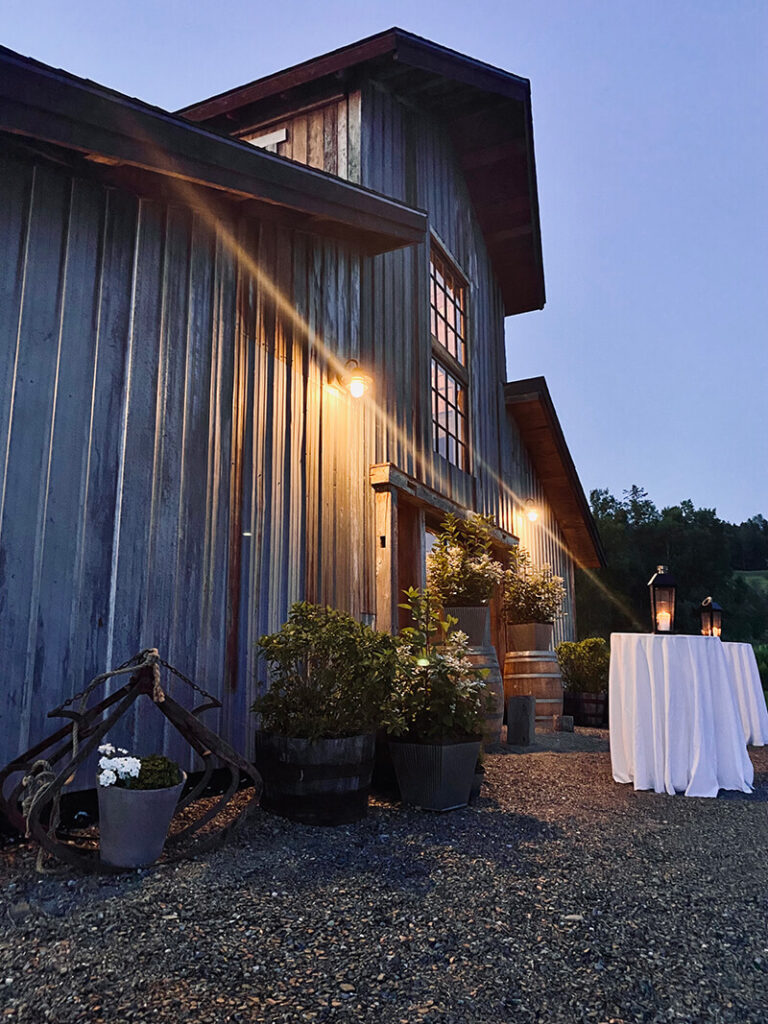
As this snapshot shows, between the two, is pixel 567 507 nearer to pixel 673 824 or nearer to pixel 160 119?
pixel 673 824

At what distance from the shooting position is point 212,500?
12.8 ft

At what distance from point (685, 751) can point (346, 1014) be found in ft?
10.5

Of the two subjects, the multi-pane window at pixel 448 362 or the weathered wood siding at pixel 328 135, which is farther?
the multi-pane window at pixel 448 362

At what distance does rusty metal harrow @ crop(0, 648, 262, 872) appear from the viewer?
2.38m

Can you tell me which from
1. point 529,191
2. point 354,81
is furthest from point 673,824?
point 529,191

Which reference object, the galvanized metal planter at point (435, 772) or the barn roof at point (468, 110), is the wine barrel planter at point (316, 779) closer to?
the galvanized metal planter at point (435, 772)

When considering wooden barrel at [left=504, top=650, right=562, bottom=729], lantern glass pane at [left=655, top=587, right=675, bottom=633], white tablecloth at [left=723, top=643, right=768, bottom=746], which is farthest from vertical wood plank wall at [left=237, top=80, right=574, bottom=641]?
white tablecloth at [left=723, top=643, right=768, bottom=746]

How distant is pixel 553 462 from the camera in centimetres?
1046

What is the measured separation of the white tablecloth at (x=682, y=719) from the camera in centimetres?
416

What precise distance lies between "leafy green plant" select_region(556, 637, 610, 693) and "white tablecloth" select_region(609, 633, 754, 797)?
4.64 meters

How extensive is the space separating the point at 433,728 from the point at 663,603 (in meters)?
2.03

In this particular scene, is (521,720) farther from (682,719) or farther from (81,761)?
(81,761)

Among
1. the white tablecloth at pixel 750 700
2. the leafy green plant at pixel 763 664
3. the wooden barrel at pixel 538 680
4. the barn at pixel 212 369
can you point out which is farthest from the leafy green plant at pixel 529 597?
the leafy green plant at pixel 763 664

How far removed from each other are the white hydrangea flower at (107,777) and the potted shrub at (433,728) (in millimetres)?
1414
